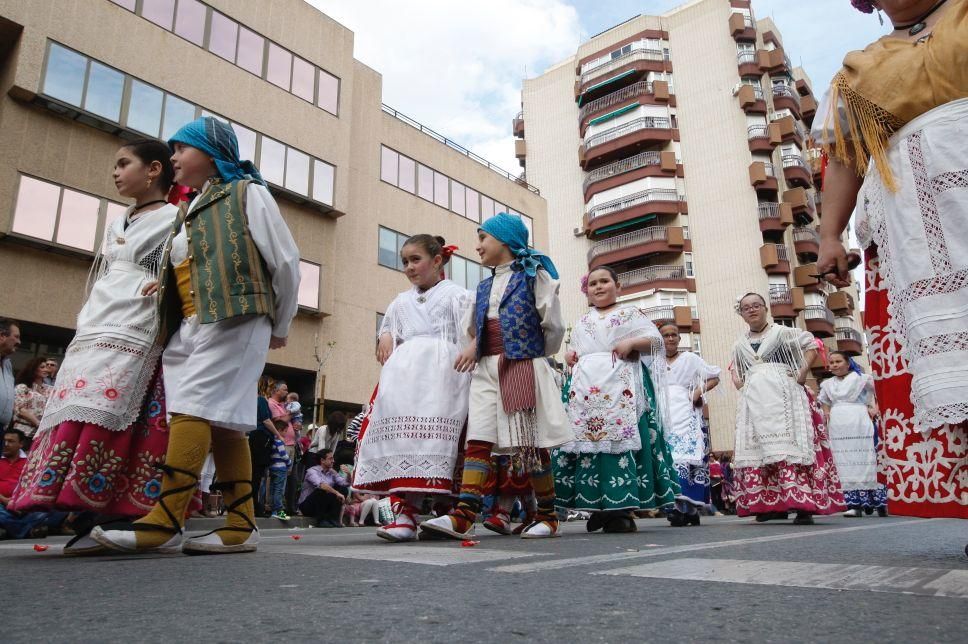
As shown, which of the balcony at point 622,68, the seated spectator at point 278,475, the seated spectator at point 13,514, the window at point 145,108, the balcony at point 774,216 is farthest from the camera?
the balcony at point 622,68

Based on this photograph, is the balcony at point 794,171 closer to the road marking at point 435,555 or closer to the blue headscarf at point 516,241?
the blue headscarf at point 516,241

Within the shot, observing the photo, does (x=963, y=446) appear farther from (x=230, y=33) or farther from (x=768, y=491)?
(x=230, y=33)

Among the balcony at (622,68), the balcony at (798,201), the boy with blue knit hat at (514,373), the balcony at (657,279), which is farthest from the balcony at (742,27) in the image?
the boy with blue knit hat at (514,373)

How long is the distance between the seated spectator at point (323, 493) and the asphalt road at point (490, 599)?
6.99 meters

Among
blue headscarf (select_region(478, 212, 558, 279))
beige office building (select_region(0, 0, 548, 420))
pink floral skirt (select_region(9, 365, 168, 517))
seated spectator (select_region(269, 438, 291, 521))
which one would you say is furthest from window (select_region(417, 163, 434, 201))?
pink floral skirt (select_region(9, 365, 168, 517))

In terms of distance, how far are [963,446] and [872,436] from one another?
26.8ft

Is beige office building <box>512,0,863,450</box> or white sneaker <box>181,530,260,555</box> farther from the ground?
beige office building <box>512,0,863,450</box>

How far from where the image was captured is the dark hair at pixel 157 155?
12.0ft

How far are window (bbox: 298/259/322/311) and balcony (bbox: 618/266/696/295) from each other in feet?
62.1

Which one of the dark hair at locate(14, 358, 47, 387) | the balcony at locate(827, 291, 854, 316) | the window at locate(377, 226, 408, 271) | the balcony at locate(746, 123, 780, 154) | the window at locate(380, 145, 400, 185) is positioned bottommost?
the dark hair at locate(14, 358, 47, 387)

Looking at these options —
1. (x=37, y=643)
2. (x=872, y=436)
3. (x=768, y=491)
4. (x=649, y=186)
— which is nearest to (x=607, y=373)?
(x=768, y=491)

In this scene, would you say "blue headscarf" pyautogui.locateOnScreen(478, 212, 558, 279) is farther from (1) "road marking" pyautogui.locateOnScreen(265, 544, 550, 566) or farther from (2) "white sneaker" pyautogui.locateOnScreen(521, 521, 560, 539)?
(1) "road marking" pyautogui.locateOnScreen(265, 544, 550, 566)

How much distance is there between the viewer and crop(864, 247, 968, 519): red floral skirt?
8.02 ft

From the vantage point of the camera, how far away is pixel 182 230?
3.46 meters
